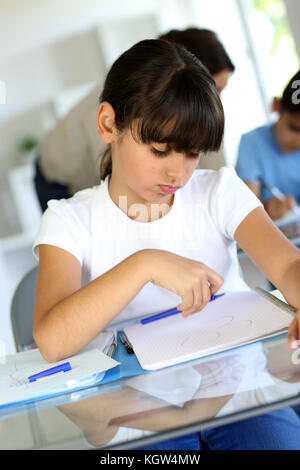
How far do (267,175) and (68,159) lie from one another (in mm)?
739

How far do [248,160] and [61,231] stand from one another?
117 centimetres

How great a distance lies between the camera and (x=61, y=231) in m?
1.00

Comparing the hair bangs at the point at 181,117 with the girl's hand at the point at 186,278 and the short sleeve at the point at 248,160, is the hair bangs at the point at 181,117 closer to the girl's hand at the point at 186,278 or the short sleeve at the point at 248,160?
the girl's hand at the point at 186,278

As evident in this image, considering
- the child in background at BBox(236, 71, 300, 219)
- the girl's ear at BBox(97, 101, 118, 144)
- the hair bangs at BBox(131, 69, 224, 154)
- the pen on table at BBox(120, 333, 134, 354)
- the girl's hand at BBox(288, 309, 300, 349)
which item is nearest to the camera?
the girl's hand at BBox(288, 309, 300, 349)

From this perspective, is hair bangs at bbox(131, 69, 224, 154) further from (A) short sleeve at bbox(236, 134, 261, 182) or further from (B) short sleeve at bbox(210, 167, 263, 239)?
(A) short sleeve at bbox(236, 134, 261, 182)

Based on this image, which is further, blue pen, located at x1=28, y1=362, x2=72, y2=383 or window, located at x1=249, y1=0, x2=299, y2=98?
window, located at x1=249, y1=0, x2=299, y2=98

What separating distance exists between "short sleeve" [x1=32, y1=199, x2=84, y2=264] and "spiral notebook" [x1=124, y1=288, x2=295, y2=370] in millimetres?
216

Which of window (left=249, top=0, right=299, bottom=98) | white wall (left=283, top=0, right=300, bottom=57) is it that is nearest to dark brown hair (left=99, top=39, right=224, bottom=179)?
white wall (left=283, top=0, right=300, bottom=57)

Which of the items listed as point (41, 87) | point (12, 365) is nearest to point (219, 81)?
point (12, 365)

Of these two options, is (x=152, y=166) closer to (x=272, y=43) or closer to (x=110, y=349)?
(x=110, y=349)

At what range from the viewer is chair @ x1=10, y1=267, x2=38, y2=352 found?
113 cm

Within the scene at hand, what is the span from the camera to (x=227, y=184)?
3.48ft

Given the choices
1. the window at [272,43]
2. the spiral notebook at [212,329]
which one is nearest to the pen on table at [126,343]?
the spiral notebook at [212,329]
